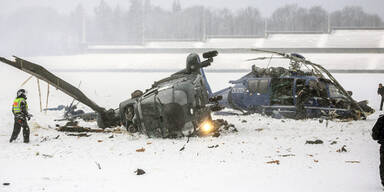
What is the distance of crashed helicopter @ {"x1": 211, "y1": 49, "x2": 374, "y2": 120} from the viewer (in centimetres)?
1334

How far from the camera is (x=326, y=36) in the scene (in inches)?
1996

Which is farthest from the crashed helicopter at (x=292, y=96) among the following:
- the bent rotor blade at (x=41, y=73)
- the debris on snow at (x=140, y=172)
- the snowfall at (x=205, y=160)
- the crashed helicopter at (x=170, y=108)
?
the debris on snow at (x=140, y=172)

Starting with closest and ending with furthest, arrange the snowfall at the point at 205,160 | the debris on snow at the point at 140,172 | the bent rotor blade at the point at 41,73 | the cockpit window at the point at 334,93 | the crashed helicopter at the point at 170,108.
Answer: the snowfall at the point at 205,160 < the debris on snow at the point at 140,172 < the crashed helicopter at the point at 170,108 < the bent rotor blade at the point at 41,73 < the cockpit window at the point at 334,93

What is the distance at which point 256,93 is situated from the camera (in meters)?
14.6

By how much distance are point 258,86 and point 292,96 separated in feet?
Result: 4.57

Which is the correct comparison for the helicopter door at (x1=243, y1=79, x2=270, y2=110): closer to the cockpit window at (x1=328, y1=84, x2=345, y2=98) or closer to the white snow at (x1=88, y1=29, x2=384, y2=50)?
the cockpit window at (x1=328, y1=84, x2=345, y2=98)

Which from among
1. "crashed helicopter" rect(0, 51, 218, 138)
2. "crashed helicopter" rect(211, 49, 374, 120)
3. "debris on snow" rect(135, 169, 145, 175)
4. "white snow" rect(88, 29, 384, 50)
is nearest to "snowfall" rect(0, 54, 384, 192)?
"debris on snow" rect(135, 169, 145, 175)

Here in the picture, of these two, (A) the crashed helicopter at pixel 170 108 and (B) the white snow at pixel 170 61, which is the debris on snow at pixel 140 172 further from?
(B) the white snow at pixel 170 61

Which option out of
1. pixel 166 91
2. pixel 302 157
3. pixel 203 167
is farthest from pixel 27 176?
pixel 302 157

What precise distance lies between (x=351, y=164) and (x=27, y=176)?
19.8 ft

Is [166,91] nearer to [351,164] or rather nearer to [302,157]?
[302,157]

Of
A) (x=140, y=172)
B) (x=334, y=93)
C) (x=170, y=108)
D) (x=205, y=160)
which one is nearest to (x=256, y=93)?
(x=334, y=93)

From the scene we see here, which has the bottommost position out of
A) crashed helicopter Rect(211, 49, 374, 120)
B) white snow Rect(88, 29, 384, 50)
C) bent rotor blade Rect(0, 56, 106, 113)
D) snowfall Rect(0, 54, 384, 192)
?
snowfall Rect(0, 54, 384, 192)

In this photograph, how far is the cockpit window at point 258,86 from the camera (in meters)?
14.4
